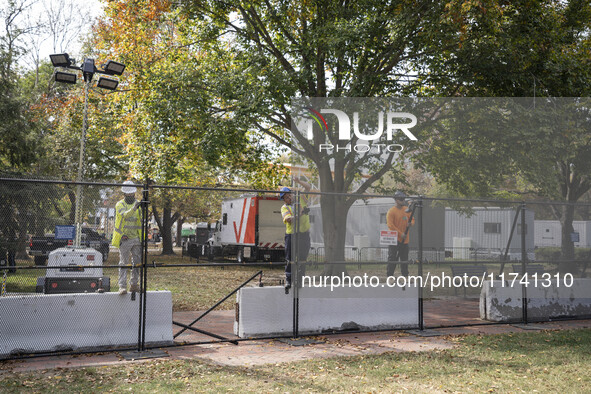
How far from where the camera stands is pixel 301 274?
9680 millimetres

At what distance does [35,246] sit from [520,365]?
710cm

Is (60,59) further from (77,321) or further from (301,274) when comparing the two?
(301,274)

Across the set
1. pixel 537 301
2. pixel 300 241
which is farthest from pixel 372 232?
pixel 537 301

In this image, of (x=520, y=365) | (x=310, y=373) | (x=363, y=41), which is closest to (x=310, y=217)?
(x=310, y=373)

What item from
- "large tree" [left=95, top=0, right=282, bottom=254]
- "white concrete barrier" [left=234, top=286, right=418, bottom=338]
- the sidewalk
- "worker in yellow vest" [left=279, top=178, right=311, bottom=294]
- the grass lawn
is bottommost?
the sidewalk

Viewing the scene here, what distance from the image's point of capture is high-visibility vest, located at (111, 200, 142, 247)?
854cm

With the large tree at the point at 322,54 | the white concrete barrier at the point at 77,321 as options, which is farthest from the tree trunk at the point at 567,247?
the white concrete barrier at the point at 77,321

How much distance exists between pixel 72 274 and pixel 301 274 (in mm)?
3958

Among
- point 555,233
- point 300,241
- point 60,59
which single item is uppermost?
point 60,59

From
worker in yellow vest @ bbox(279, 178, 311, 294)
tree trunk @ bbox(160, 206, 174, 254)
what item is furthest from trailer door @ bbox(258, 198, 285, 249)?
worker in yellow vest @ bbox(279, 178, 311, 294)

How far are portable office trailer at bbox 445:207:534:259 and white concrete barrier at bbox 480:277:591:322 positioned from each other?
767 mm

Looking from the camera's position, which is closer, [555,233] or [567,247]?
[567,247]

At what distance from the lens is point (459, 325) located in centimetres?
1064

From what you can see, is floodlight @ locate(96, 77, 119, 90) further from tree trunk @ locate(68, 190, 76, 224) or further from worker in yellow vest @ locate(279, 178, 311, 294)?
worker in yellow vest @ locate(279, 178, 311, 294)
